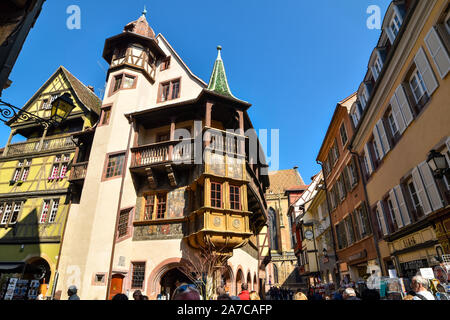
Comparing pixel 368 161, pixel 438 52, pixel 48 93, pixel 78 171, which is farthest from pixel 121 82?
pixel 438 52

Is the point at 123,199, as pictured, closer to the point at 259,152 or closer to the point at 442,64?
the point at 259,152

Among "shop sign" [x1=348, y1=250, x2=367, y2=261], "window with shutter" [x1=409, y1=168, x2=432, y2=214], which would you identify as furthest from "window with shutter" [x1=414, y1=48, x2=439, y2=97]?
"shop sign" [x1=348, y1=250, x2=367, y2=261]

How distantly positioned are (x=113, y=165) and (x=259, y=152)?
30.4 feet

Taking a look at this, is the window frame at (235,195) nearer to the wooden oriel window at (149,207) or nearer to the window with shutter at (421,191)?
the wooden oriel window at (149,207)

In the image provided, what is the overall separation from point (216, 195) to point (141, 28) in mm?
13783

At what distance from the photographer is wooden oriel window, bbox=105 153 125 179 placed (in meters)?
14.5

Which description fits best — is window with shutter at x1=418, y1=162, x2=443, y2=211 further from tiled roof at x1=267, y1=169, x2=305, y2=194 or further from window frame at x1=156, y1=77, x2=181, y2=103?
tiled roof at x1=267, y1=169, x2=305, y2=194

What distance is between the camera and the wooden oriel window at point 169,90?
57.0 feet

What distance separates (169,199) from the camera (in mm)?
13859

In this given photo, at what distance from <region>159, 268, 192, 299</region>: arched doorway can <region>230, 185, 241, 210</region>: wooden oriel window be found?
444cm

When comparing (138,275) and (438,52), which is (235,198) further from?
(438,52)

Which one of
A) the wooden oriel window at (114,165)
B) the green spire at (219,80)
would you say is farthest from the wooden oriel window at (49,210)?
the green spire at (219,80)

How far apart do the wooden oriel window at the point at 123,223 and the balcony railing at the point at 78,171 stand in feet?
13.3
